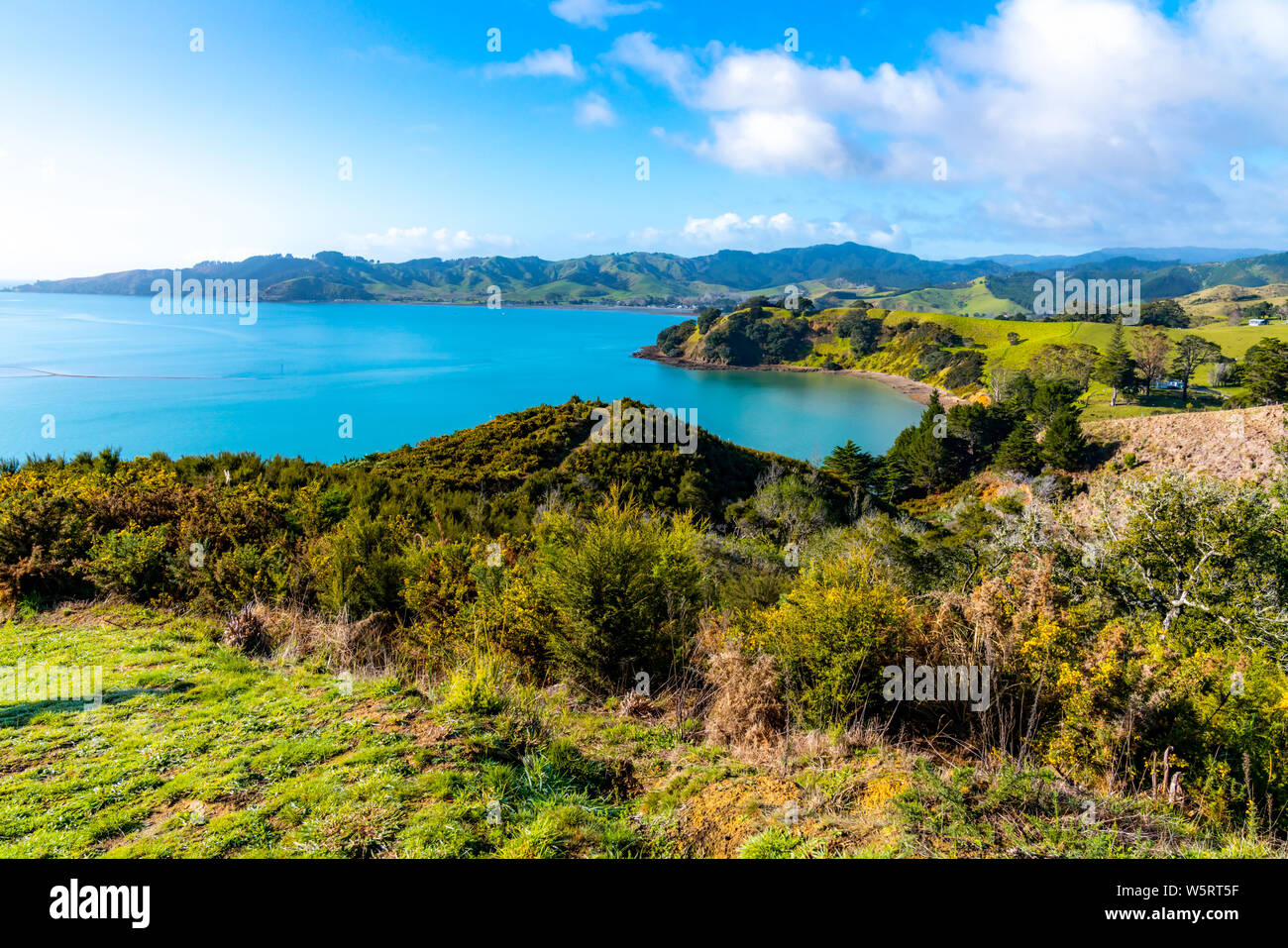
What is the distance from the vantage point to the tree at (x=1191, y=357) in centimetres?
5888

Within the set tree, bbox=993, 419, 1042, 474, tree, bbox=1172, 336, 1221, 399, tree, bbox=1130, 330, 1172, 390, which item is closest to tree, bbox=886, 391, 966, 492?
tree, bbox=993, 419, 1042, 474

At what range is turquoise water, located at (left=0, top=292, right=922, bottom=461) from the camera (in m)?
54.1

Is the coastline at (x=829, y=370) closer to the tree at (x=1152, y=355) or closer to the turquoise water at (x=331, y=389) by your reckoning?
the turquoise water at (x=331, y=389)

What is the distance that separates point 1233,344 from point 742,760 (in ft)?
311

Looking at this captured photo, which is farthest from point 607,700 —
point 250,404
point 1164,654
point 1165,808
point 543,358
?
point 543,358

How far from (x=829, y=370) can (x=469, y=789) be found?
11228 centimetres

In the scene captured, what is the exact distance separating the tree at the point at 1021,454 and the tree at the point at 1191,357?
28119 millimetres

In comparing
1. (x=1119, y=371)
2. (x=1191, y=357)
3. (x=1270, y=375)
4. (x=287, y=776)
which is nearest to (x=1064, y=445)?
(x=1270, y=375)

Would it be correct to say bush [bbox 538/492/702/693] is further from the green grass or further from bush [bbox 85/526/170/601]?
bush [bbox 85/526/170/601]

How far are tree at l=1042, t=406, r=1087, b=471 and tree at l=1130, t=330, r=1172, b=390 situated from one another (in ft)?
81.7

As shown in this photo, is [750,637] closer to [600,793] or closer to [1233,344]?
[600,793]

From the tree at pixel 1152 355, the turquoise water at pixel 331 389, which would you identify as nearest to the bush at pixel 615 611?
the turquoise water at pixel 331 389

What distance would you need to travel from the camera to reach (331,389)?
243 ft

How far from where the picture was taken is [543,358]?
107 m
